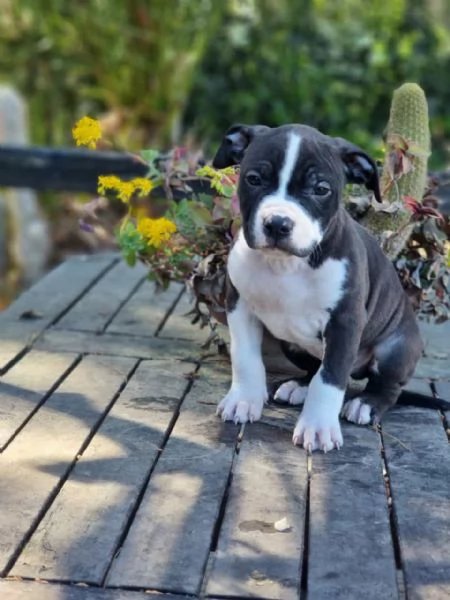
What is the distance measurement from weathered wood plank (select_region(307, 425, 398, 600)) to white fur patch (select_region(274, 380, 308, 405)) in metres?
0.34

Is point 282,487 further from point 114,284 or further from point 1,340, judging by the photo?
point 114,284

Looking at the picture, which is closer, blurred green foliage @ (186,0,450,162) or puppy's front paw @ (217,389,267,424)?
puppy's front paw @ (217,389,267,424)

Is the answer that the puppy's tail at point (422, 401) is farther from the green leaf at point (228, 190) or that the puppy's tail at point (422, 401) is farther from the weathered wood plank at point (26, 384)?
the weathered wood plank at point (26, 384)

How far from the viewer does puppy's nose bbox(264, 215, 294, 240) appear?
10.2 ft

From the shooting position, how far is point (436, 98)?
971cm

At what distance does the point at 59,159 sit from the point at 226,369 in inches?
90.3

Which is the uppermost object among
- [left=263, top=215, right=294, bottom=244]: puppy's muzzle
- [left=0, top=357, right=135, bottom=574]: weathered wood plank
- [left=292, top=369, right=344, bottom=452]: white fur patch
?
[left=263, top=215, right=294, bottom=244]: puppy's muzzle

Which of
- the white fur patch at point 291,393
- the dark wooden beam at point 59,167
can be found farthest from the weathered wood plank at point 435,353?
the dark wooden beam at point 59,167

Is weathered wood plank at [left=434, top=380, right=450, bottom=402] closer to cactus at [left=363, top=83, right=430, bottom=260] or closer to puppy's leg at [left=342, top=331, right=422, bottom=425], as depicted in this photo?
puppy's leg at [left=342, top=331, right=422, bottom=425]

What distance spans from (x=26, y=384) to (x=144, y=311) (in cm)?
123

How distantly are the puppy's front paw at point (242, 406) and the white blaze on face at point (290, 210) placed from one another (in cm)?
66

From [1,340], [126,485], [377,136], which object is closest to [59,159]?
[1,340]

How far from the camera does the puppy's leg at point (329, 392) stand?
3.36 meters

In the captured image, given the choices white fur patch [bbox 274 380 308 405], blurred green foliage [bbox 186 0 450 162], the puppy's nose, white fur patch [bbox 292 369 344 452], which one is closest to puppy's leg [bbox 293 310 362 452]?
white fur patch [bbox 292 369 344 452]
